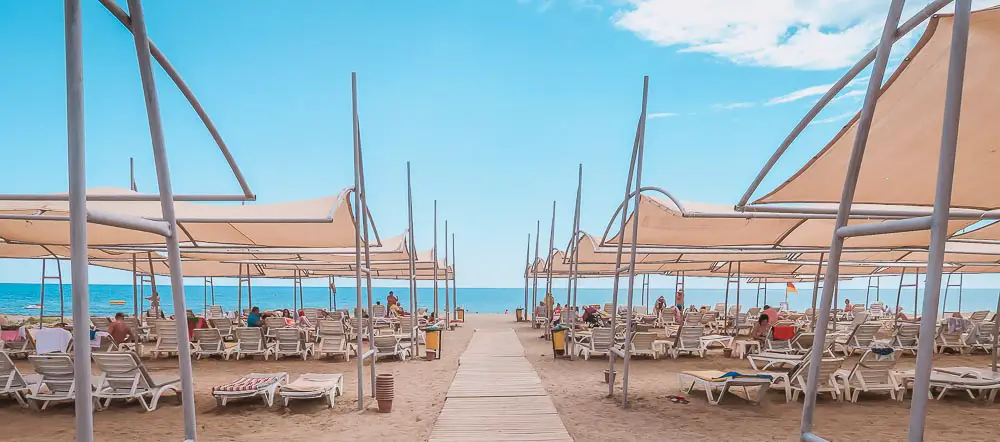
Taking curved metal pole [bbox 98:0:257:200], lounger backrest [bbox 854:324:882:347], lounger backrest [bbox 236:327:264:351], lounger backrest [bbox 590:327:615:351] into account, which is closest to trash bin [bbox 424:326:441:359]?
lounger backrest [bbox 590:327:615:351]

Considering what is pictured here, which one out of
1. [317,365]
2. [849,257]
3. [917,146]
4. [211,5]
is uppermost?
[211,5]

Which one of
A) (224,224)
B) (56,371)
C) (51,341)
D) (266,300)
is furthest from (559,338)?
(266,300)

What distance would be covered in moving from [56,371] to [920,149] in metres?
9.24

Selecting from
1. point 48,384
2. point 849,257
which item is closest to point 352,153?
point 48,384

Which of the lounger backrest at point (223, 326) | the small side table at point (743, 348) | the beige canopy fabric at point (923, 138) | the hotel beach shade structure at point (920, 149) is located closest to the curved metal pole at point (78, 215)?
the hotel beach shade structure at point (920, 149)

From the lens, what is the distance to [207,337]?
12703mm

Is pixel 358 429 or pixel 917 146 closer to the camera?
pixel 917 146

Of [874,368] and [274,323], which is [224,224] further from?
[874,368]

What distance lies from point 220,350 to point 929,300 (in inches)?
513

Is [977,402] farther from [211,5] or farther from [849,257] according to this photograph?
[211,5]

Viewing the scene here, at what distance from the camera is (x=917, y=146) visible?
187 inches

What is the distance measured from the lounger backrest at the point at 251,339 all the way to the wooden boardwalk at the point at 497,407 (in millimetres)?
4019

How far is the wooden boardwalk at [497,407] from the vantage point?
256 inches

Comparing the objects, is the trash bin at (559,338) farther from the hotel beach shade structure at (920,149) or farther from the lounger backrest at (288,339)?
the hotel beach shade structure at (920,149)
